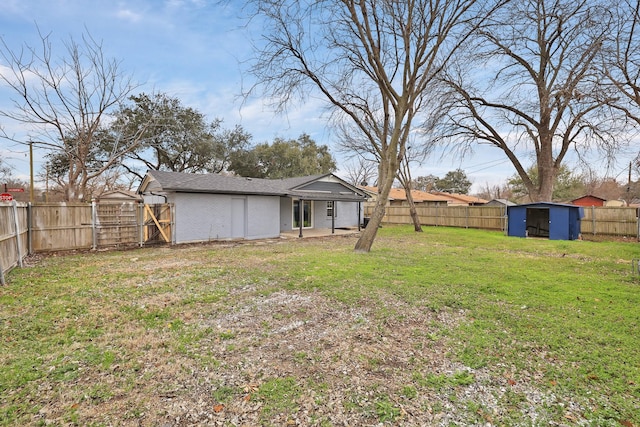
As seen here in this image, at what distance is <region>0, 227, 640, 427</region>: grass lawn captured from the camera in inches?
88.0

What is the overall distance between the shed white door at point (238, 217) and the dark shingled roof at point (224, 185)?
21.3 inches

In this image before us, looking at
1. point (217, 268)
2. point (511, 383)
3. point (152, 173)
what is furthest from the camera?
point (152, 173)

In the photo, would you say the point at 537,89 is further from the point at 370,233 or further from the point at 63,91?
the point at 63,91

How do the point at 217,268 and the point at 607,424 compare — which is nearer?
the point at 607,424

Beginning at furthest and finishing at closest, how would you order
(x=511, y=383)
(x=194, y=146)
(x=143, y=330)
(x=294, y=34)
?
(x=194, y=146) → (x=294, y=34) → (x=143, y=330) → (x=511, y=383)

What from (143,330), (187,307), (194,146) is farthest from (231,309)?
(194,146)

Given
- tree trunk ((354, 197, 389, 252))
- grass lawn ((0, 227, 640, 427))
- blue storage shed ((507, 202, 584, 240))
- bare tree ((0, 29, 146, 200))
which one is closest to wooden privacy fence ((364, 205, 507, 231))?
blue storage shed ((507, 202, 584, 240))

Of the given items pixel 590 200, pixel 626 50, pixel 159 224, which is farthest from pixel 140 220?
pixel 590 200

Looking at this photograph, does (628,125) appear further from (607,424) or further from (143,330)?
(143,330)

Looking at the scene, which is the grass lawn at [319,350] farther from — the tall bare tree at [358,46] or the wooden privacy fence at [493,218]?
the wooden privacy fence at [493,218]

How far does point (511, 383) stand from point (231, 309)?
11.2ft

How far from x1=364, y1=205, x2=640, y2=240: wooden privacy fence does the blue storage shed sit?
2.83ft

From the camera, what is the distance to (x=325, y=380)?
261cm

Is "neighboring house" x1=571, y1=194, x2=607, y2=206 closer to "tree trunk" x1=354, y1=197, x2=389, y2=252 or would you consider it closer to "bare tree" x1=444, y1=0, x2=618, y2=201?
"bare tree" x1=444, y1=0, x2=618, y2=201
